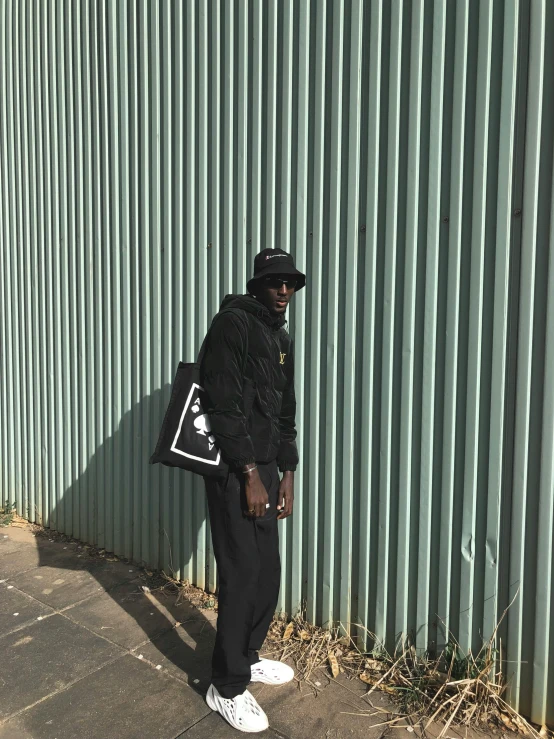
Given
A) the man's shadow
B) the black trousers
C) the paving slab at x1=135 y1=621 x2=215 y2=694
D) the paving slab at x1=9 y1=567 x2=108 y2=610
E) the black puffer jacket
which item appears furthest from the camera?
the paving slab at x1=9 y1=567 x2=108 y2=610

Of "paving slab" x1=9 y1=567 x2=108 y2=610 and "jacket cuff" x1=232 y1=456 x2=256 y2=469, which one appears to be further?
"paving slab" x1=9 y1=567 x2=108 y2=610

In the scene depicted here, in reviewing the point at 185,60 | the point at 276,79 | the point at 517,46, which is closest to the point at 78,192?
the point at 185,60

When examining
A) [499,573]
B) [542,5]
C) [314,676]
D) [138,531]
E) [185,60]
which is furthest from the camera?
[138,531]

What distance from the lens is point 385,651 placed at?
3.24 metres

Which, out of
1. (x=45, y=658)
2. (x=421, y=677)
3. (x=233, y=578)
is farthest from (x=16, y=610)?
(x=421, y=677)

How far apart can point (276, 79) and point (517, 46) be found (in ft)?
4.67

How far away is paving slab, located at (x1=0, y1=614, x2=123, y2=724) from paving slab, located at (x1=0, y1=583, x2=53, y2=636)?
83 millimetres

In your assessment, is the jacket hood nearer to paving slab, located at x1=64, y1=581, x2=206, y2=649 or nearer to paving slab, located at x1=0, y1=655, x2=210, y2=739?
paving slab, located at x1=0, y1=655, x2=210, y2=739

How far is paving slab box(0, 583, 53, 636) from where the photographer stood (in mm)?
3777

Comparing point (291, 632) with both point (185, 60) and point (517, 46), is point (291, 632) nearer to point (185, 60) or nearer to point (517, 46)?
point (517, 46)

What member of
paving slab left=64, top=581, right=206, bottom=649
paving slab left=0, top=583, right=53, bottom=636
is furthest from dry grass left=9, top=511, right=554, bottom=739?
paving slab left=0, top=583, right=53, bottom=636

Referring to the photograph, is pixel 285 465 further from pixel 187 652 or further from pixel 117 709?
pixel 117 709

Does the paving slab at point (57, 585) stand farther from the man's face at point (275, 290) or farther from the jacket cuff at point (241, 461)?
the man's face at point (275, 290)

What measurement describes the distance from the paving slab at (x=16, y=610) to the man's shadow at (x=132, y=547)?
0.35 ft
